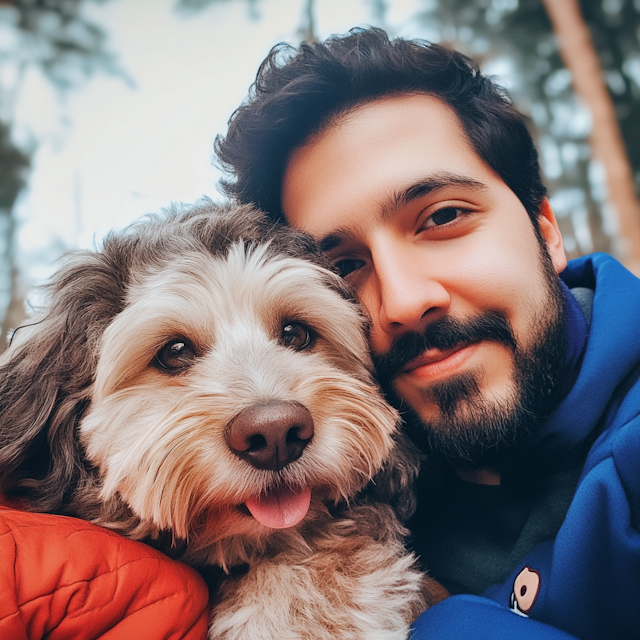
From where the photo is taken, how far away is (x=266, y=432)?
1599 mm

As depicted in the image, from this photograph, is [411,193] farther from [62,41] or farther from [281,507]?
[62,41]

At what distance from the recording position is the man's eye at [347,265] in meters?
2.58

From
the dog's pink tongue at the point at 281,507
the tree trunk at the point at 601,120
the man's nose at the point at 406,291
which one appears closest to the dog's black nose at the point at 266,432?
the dog's pink tongue at the point at 281,507

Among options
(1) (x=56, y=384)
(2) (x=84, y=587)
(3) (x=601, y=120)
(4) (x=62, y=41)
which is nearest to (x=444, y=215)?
Result: (1) (x=56, y=384)

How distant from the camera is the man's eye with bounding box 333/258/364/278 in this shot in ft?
8.48

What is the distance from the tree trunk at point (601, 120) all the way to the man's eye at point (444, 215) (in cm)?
616

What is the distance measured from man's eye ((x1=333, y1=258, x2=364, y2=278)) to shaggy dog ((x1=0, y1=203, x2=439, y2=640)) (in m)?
0.32

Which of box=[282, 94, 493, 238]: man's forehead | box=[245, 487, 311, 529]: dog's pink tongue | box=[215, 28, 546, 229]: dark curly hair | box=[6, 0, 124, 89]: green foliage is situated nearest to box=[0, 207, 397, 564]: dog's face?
box=[245, 487, 311, 529]: dog's pink tongue

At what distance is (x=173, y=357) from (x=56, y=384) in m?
0.44

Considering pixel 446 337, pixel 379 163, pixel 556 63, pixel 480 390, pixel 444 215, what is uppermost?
pixel 556 63

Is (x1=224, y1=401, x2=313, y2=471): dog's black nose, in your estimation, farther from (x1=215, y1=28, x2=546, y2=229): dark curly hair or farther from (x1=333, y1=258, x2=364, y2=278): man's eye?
(x1=215, y1=28, x2=546, y2=229): dark curly hair

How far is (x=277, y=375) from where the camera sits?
1854mm

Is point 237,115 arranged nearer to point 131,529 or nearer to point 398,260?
point 398,260

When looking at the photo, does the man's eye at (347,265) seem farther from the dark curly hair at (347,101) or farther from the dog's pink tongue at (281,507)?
the dog's pink tongue at (281,507)
